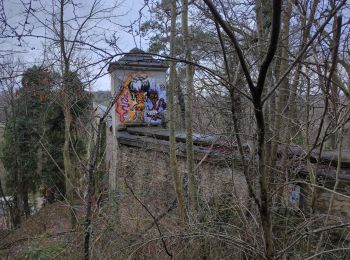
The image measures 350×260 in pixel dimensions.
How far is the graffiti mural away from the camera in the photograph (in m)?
11.8

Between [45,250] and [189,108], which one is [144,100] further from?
[189,108]

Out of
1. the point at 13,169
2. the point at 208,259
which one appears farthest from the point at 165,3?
the point at 13,169

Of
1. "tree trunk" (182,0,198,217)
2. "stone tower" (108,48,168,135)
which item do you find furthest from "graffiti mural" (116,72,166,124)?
"tree trunk" (182,0,198,217)

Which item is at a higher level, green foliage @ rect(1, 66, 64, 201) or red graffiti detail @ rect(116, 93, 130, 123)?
red graffiti detail @ rect(116, 93, 130, 123)

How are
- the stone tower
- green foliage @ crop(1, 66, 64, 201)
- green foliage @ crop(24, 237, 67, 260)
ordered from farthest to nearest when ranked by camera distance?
green foliage @ crop(1, 66, 64, 201) < the stone tower < green foliage @ crop(24, 237, 67, 260)

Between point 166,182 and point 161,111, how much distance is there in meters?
4.21

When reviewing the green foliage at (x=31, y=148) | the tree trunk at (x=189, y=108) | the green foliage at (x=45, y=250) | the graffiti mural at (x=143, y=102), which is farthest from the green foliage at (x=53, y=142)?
the tree trunk at (x=189, y=108)

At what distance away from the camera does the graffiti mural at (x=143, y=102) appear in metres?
11.8

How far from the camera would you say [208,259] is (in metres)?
4.29

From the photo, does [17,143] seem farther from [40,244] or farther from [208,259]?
[208,259]

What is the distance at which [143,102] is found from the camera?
473 inches

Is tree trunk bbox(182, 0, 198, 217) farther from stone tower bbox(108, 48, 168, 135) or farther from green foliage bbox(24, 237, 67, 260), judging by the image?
stone tower bbox(108, 48, 168, 135)

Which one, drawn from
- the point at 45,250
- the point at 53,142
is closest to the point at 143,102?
the point at 45,250

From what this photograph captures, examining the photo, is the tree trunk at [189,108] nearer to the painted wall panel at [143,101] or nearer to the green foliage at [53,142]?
the painted wall panel at [143,101]
